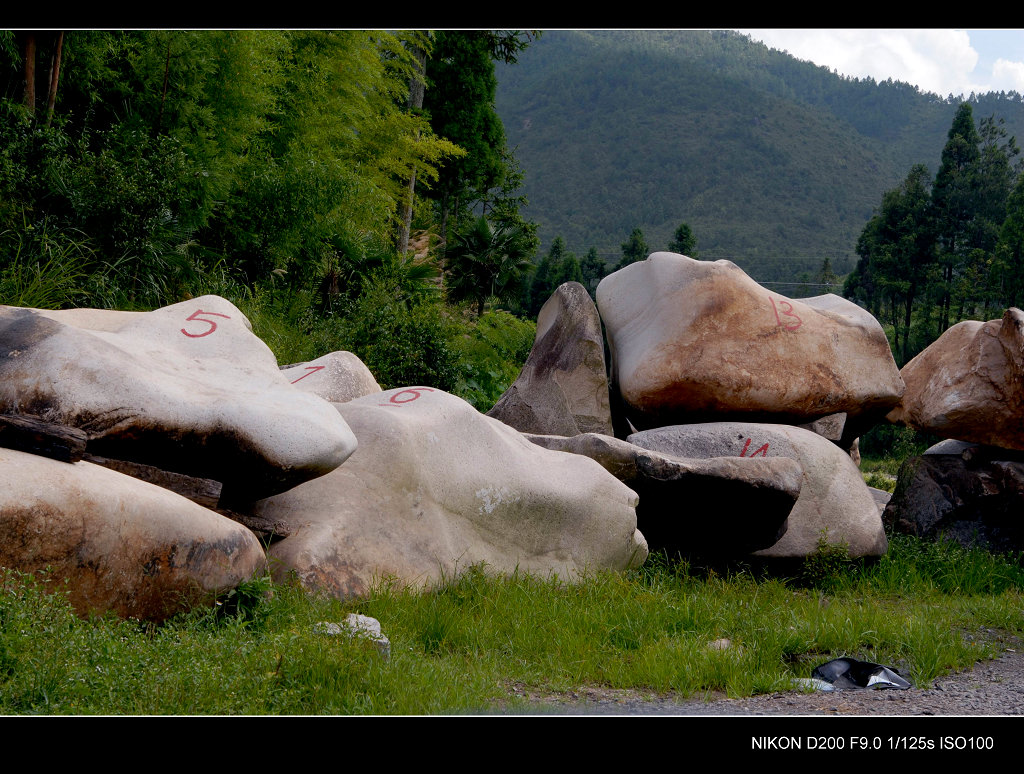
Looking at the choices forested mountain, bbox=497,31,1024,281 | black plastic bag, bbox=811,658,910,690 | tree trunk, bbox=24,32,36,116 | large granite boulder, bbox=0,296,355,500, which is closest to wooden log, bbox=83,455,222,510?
large granite boulder, bbox=0,296,355,500

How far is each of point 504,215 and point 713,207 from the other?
39057 mm

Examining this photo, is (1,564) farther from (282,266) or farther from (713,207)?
(713,207)

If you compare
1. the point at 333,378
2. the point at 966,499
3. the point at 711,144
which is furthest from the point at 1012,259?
the point at 711,144

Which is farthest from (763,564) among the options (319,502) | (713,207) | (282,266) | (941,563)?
(713,207)

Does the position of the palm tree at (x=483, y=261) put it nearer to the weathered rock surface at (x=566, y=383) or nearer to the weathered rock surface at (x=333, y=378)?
the weathered rock surface at (x=566, y=383)

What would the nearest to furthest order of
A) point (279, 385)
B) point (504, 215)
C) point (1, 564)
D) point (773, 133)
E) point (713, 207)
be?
1. point (1, 564)
2. point (279, 385)
3. point (504, 215)
4. point (713, 207)
5. point (773, 133)

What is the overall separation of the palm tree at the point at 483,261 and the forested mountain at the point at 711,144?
32.1m

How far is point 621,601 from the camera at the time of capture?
5.32m

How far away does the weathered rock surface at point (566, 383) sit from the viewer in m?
9.02

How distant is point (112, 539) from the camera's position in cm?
386

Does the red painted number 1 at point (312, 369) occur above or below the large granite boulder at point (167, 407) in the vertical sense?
below

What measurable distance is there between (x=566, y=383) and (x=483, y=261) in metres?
16.2

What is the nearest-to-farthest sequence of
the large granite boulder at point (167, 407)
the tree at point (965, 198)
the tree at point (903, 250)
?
1. the large granite boulder at point (167, 407)
2. the tree at point (965, 198)
3. the tree at point (903, 250)

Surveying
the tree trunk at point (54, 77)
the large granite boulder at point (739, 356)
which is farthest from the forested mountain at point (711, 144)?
the tree trunk at point (54, 77)
